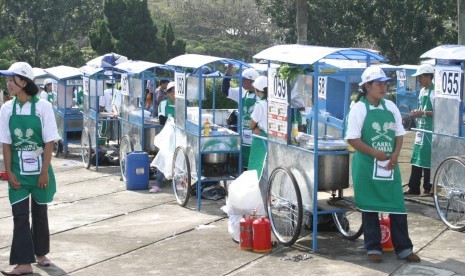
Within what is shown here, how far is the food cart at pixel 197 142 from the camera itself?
1099cm

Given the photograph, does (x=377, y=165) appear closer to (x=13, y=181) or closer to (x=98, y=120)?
(x=13, y=181)

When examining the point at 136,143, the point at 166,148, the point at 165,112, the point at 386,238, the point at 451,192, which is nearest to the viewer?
the point at 386,238

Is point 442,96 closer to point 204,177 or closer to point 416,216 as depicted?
point 416,216

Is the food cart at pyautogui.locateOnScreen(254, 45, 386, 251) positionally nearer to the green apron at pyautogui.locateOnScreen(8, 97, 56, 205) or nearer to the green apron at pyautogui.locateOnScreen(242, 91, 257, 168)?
the green apron at pyautogui.locateOnScreen(242, 91, 257, 168)

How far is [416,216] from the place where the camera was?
33.5ft

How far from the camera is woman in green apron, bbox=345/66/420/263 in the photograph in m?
7.88

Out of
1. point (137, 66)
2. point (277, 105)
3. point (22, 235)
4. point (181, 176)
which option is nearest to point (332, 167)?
point (277, 105)

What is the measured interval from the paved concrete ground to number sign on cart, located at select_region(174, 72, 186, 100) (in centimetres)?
149

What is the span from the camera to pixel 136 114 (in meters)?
14.1

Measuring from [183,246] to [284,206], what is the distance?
115cm

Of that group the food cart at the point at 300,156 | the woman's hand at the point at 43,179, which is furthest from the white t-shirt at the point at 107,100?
the woman's hand at the point at 43,179

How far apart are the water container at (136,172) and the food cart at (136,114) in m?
0.67

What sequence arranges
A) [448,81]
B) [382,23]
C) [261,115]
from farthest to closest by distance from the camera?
[382,23], [261,115], [448,81]

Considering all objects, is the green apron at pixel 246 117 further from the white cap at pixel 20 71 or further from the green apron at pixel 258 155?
the white cap at pixel 20 71
